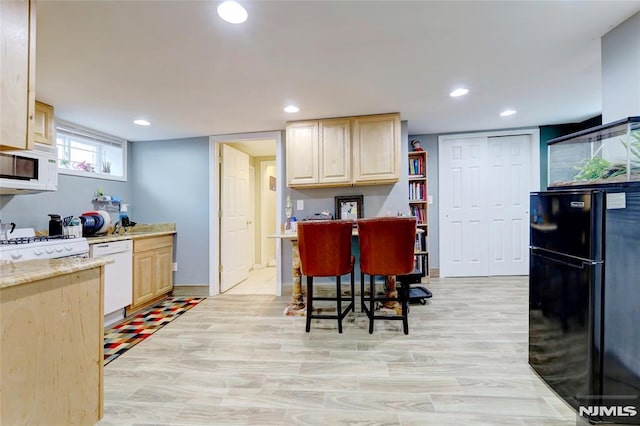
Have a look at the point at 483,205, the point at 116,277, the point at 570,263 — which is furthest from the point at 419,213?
the point at 116,277

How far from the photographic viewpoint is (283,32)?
170cm

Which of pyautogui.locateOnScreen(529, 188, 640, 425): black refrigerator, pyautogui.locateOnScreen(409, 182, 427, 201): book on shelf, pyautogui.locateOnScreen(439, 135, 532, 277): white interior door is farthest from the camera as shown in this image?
pyautogui.locateOnScreen(439, 135, 532, 277): white interior door

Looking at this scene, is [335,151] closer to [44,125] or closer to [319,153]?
[319,153]

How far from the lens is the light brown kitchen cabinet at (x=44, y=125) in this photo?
2598 millimetres

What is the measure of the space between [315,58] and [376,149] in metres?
1.48

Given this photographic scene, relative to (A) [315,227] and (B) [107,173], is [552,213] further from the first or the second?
(B) [107,173]

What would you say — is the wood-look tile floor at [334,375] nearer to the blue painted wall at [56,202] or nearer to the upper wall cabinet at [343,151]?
the upper wall cabinet at [343,151]

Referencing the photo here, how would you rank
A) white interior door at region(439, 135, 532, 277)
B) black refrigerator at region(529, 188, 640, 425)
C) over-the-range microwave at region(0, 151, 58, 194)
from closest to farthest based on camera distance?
black refrigerator at region(529, 188, 640, 425), over-the-range microwave at region(0, 151, 58, 194), white interior door at region(439, 135, 532, 277)

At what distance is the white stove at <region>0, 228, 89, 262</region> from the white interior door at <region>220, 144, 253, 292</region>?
5.57ft

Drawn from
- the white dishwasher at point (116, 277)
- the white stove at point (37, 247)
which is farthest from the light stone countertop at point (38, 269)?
the white dishwasher at point (116, 277)

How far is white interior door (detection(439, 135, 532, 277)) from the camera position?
4.23 m

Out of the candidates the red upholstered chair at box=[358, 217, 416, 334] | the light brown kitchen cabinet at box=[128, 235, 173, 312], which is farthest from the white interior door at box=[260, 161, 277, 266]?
the red upholstered chair at box=[358, 217, 416, 334]

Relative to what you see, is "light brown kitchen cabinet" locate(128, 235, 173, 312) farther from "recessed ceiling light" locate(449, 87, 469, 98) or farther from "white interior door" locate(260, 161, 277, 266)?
"recessed ceiling light" locate(449, 87, 469, 98)

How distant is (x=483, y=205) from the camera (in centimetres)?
427
